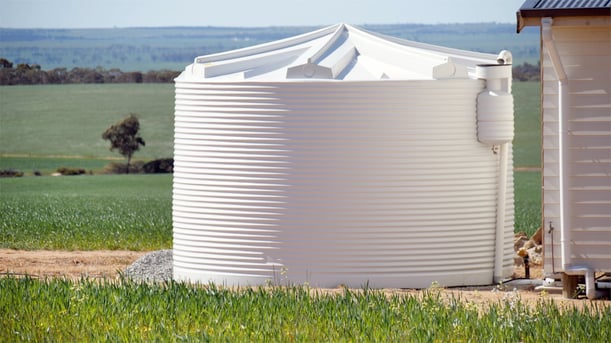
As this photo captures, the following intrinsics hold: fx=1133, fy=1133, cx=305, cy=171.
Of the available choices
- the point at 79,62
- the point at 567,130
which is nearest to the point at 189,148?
the point at 567,130

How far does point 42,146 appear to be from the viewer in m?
64.4

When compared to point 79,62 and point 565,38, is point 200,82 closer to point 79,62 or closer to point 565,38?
point 565,38

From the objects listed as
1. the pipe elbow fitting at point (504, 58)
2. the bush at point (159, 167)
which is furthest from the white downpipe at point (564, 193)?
the bush at point (159, 167)

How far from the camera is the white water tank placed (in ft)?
52.0

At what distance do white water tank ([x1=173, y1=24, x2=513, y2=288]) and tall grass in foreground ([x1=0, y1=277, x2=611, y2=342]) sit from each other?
272cm

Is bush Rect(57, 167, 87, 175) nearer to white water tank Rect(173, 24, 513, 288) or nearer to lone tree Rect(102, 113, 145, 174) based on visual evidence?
lone tree Rect(102, 113, 145, 174)

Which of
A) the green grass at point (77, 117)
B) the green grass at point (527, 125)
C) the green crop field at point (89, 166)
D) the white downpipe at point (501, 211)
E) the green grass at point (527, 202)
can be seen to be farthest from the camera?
the green grass at point (77, 117)

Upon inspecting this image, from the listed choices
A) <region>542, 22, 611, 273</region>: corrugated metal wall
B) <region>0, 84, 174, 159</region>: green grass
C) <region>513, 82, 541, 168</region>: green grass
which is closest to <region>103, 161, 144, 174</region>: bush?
<region>0, 84, 174, 159</region>: green grass

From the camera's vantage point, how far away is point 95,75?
259ft

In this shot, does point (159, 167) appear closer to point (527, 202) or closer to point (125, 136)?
point (125, 136)

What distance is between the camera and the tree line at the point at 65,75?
69688mm

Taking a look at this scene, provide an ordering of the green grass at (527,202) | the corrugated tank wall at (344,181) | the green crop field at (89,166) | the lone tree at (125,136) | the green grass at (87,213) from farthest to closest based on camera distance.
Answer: the lone tree at (125,136) < the green grass at (527,202) < the green crop field at (89,166) < the green grass at (87,213) < the corrugated tank wall at (344,181)

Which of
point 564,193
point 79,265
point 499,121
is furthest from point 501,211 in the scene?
point 79,265

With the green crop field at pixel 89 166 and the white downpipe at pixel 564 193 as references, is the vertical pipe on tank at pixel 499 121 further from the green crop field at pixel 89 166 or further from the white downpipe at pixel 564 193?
the green crop field at pixel 89 166
